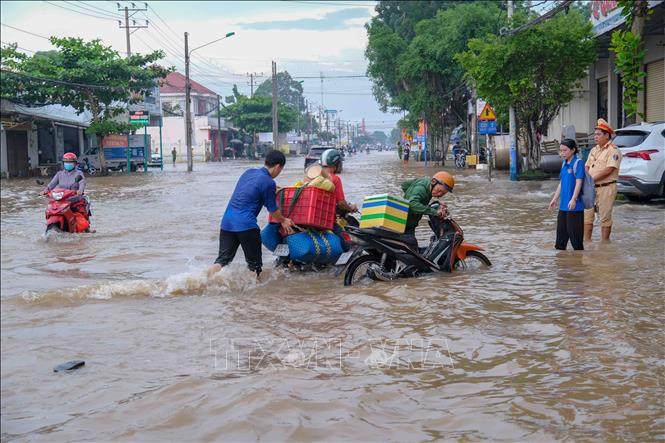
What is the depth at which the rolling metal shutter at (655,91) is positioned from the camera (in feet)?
70.1

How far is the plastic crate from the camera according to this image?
26.3ft

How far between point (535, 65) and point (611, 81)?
296 cm

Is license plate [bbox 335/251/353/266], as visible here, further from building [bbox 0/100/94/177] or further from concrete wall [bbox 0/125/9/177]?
concrete wall [bbox 0/125/9/177]

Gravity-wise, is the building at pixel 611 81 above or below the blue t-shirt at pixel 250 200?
above

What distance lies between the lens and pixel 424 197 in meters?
8.01

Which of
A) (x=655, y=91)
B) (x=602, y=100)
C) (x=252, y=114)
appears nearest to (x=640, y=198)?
(x=655, y=91)

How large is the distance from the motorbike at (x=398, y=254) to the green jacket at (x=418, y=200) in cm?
16

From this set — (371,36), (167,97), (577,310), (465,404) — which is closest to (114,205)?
(577,310)

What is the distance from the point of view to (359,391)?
4.55 m

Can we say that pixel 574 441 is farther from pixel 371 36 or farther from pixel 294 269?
pixel 371 36

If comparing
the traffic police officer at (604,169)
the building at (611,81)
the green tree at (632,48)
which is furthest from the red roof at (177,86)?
the traffic police officer at (604,169)

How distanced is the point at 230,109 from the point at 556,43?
6467cm

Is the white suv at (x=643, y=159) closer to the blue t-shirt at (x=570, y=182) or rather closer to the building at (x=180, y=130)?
the blue t-shirt at (x=570, y=182)

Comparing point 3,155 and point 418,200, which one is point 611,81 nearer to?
point 418,200
